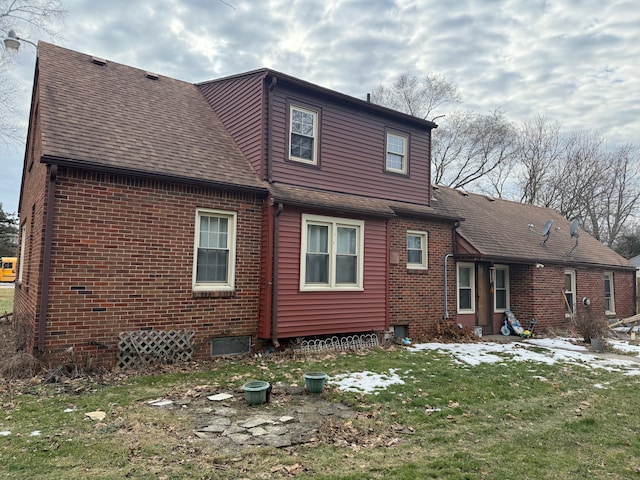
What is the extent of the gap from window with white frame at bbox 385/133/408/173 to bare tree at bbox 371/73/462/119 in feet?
59.8

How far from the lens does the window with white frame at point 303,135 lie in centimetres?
991

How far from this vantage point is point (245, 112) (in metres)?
10.1

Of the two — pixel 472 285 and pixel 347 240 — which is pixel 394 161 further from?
pixel 472 285

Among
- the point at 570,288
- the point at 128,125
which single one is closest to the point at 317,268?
the point at 128,125

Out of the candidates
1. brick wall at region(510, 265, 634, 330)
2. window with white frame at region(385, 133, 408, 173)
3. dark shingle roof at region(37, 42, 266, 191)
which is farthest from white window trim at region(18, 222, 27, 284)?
brick wall at region(510, 265, 634, 330)

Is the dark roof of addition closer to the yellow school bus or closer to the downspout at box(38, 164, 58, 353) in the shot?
the downspout at box(38, 164, 58, 353)

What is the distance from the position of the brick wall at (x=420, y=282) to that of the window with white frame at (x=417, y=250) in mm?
123

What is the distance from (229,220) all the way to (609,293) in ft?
56.3

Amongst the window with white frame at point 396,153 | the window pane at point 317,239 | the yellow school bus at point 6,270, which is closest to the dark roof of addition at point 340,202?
the window pane at point 317,239

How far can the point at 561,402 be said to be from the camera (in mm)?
6109

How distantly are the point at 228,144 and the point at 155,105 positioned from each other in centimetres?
196

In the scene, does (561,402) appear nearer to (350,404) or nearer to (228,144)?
(350,404)

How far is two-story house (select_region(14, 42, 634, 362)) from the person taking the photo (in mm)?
7121

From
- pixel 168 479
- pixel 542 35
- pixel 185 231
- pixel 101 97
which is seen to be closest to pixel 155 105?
pixel 101 97
